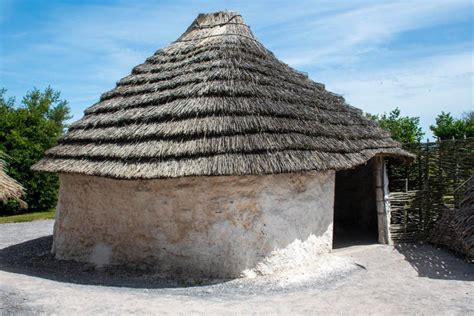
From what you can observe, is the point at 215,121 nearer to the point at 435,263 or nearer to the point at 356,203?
the point at 435,263

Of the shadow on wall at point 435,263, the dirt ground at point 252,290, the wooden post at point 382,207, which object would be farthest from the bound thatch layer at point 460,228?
the wooden post at point 382,207

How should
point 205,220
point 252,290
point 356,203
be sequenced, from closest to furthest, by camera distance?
point 252,290 < point 205,220 < point 356,203

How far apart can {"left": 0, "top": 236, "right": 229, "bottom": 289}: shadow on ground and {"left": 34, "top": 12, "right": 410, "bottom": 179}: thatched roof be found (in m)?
1.65

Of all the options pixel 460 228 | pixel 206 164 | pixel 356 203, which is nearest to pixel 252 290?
pixel 206 164

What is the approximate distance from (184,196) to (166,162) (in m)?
0.62

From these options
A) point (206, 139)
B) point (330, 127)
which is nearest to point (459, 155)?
point (330, 127)

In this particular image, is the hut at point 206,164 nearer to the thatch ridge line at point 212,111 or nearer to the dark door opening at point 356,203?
the thatch ridge line at point 212,111

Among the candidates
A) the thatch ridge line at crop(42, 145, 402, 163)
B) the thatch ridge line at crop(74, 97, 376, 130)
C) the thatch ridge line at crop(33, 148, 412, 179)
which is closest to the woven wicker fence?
the thatch ridge line at crop(74, 97, 376, 130)

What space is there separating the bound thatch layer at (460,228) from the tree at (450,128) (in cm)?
749

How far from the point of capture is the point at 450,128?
16875 millimetres

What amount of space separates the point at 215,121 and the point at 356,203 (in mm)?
6208

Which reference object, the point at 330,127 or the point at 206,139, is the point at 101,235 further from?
the point at 330,127

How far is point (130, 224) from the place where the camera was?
7871 millimetres

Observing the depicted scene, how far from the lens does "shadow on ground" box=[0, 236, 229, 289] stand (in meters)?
7.07
